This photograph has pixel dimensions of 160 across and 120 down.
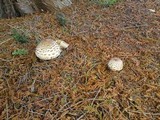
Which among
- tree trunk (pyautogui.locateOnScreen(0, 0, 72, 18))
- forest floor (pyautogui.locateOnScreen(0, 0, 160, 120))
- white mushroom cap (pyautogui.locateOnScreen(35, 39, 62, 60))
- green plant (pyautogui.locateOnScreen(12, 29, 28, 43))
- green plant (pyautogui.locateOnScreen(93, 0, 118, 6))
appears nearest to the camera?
forest floor (pyautogui.locateOnScreen(0, 0, 160, 120))

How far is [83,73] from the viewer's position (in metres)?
2.73

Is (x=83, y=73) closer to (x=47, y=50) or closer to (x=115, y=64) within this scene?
(x=115, y=64)

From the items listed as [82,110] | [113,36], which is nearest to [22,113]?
[82,110]

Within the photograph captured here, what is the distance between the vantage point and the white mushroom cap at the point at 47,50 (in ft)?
8.87

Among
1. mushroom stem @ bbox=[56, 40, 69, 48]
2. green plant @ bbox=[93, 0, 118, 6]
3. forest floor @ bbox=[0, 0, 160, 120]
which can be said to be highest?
green plant @ bbox=[93, 0, 118, 6]

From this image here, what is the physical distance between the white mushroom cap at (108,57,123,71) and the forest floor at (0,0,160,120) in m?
0.07

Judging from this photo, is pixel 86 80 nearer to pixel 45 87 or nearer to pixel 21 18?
pixel 45 87

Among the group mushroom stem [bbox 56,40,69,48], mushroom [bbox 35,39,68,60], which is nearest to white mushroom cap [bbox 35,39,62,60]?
mushroom [bbox 35,39,68,60]

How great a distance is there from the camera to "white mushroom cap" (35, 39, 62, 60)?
2.71 meters

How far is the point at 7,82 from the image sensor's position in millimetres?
2674

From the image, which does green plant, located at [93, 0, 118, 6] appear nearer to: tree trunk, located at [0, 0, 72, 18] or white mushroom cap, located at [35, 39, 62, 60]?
tree trunk, located at [0, 0, 72, 18]

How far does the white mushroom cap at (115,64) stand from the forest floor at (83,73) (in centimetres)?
7

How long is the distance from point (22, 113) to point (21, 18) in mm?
2062

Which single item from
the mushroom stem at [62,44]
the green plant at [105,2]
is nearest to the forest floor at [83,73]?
the mushroom stem at [62,44]
